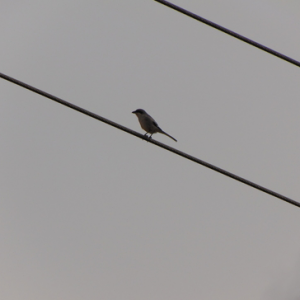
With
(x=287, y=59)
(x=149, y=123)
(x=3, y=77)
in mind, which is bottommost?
(x=3, y=77)

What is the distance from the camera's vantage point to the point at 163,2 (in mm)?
7008

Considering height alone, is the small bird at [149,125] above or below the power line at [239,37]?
above

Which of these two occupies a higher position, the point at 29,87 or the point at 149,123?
the point at 149,123

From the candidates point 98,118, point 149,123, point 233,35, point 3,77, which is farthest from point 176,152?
point 149,123

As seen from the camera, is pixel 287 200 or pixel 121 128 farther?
pixel 121 128

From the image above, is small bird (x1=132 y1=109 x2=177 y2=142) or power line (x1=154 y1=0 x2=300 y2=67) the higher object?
small bird (x1=132 y1=109 x2=177 y2=142)

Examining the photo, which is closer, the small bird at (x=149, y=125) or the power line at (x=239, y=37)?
the power line at (x=239, y=37)

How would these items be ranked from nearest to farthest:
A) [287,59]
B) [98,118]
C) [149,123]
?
[287,59] < [98,118] < [149,123]

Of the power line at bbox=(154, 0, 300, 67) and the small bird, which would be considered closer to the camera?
the power line at bbox=(154, 0, 300, 67)

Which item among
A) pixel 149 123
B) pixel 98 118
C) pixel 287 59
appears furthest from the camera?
pixel 149 123

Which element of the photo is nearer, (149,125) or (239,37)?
(239,37)

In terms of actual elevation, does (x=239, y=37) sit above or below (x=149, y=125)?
below

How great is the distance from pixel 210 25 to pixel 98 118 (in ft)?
6.26

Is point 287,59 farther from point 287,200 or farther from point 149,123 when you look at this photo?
point 149,123
